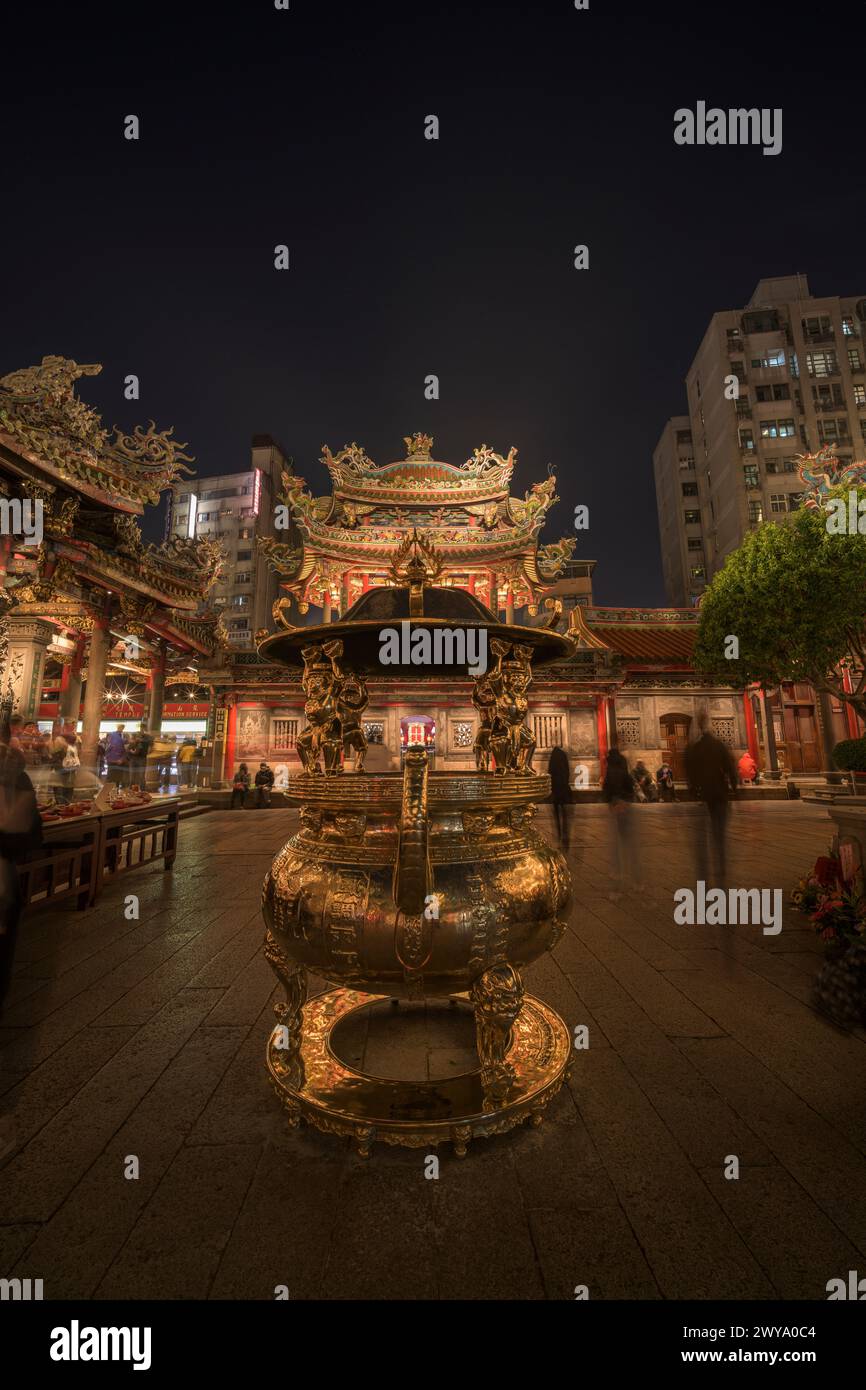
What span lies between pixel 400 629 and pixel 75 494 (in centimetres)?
1360

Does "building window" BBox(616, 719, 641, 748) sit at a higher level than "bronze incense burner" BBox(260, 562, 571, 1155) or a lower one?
higher

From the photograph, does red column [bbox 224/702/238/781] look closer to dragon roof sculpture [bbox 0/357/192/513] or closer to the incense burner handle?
dragon roof sculpture [bbox 0/357/192/513]

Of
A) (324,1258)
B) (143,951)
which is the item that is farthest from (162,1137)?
(143,951)

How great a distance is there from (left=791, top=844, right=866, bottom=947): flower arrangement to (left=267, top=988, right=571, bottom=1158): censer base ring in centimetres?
211

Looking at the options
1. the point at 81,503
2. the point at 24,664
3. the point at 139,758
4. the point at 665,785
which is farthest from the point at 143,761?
the point at 665,785

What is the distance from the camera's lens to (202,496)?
47.2 meters

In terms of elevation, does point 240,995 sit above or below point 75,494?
below

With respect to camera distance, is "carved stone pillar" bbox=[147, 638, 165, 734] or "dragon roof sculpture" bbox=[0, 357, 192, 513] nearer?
"dragon roof sculpture" bbox=[0, 357, 192, 513]

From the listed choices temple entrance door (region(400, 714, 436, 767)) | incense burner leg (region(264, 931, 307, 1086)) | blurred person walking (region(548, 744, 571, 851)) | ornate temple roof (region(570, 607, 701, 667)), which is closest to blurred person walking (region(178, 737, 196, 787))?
temple entrance door (region(400, 714, 436, 767))

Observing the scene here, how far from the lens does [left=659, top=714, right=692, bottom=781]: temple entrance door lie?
1988cm

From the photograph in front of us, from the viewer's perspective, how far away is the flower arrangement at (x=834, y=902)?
3.38 m

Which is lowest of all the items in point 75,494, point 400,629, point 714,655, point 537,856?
point 537,856
